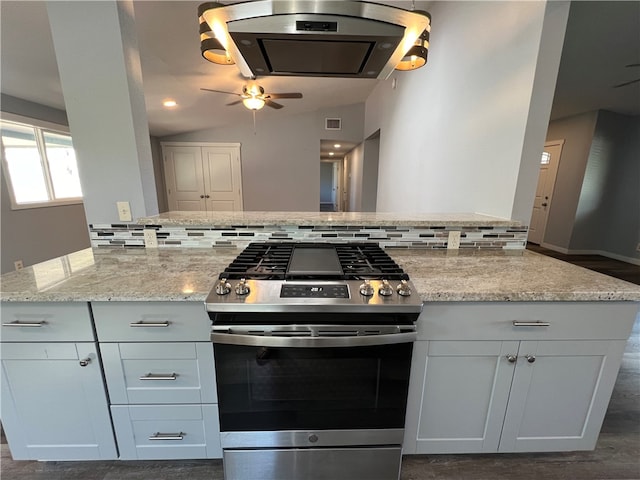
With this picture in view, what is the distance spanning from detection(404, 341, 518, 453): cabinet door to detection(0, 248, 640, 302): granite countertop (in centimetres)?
24

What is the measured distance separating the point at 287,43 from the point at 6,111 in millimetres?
3981

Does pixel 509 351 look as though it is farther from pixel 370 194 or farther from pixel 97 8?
pixel 370 194

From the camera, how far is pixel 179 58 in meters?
2.73

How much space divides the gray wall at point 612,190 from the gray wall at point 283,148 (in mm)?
4097

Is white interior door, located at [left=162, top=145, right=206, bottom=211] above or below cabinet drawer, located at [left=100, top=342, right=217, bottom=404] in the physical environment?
above

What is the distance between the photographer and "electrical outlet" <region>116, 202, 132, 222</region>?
1545 millimetres

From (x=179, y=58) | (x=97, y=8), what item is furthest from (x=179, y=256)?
(x=179, y=58)

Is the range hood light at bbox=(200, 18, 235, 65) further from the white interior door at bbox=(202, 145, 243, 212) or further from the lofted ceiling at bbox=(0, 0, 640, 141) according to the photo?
the white interior door at bbox=(202, 145, 243, 212)

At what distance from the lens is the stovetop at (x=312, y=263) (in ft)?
3.61

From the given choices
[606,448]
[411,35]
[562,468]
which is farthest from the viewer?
[606,448]

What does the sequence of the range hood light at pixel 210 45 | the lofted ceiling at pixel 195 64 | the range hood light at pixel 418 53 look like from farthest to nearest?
the lofted ceiling at pixel 195 64, the range hood light at pixel 418 53, the range hood light at pixel 210 45


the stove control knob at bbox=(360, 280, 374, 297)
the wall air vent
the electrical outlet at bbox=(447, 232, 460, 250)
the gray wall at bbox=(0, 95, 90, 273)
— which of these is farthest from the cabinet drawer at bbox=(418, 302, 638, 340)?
the wall air vent

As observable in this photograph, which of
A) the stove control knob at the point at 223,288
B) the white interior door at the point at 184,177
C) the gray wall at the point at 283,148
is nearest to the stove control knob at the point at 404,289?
the stove control knob at the point at 223,288

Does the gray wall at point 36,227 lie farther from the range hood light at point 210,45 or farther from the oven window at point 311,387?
the oven window at point 311,387
